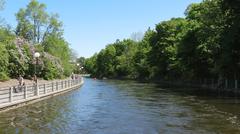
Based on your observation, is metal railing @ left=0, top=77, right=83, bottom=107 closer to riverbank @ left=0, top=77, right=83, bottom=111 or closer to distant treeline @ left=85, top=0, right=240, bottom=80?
riverbank @ left=0, top=77, right=83, bottom=111

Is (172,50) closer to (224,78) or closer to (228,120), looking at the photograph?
(224,78)

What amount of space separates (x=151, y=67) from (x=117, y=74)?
171ft

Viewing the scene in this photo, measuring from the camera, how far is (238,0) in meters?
49.9

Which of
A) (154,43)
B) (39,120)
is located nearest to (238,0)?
(39,120)

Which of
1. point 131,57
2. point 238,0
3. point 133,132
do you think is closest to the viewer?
point 133,132

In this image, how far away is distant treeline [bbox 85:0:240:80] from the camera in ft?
181

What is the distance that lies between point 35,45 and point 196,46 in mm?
25693

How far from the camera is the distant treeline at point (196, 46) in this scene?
5522 cm

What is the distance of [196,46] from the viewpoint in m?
77.8

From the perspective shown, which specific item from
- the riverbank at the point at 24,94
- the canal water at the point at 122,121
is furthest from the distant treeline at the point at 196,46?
the canal water at the point at 122,121

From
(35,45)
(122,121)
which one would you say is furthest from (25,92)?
(35,45)

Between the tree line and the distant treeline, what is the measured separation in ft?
71.7

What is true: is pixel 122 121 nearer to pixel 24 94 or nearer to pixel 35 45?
pixel 24 94

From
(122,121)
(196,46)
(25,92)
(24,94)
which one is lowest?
(122,121)
